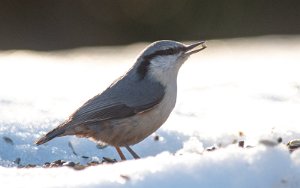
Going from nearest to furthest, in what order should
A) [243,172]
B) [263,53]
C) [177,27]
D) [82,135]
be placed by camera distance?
1. [243,172]
2. [82,135]
3. [263,53]
4. [177,27]

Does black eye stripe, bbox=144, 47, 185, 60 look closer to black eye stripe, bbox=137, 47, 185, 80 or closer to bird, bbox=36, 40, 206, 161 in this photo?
black eye stripe, bbox=137, 47, 185, 80

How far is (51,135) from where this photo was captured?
19.0 feet

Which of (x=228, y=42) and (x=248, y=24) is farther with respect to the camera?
(x=248, y=24)

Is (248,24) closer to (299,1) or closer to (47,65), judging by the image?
(299,1)

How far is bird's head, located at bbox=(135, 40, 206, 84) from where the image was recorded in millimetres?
6270

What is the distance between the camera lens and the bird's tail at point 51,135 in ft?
18.9

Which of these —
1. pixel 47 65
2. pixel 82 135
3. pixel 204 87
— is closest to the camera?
pixel 82 135

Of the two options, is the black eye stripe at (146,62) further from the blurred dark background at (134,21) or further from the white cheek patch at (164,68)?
the blurred dark background at (134,21)

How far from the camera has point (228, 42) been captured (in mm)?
11680

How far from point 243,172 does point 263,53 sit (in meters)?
6.53

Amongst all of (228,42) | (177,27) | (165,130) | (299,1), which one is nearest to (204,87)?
(165,130)

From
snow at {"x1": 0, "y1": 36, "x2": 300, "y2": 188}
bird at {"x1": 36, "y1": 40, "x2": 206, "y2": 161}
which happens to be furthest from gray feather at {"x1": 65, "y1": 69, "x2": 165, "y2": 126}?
snow at {"x1": 0, "y1": 36, "x2": 300, "y2": 188}

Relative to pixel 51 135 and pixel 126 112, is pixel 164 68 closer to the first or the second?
pixel 126 112

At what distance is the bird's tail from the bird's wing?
0.08 meters
